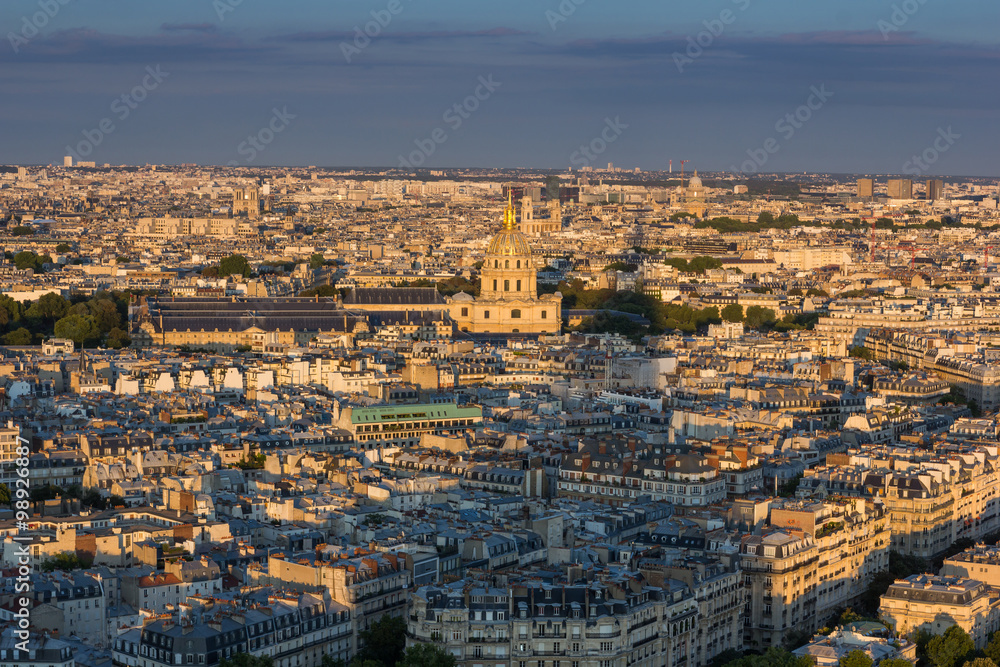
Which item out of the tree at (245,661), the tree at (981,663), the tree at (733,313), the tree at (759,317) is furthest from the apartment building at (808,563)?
the tree at (733,313)

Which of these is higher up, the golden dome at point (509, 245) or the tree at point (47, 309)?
the golden dome at point (509, 245)

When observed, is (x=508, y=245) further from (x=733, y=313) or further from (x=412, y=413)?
(x=412, y=413)

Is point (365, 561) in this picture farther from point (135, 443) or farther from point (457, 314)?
point (457, 314)

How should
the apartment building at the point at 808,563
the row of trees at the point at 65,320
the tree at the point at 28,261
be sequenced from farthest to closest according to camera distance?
the tree at the point at 28,261, the row of trees at the point at 65,320, the apartment building at the point at 808,563

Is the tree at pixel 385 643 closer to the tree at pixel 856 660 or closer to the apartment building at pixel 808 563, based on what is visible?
the tree at pixel 856 660

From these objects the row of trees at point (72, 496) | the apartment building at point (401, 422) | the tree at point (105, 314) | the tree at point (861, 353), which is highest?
the tree at point (105, 314)

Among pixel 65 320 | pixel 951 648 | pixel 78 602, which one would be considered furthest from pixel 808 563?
pixel 65 320

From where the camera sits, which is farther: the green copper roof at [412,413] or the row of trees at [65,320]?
the row of trees at [65,320]
